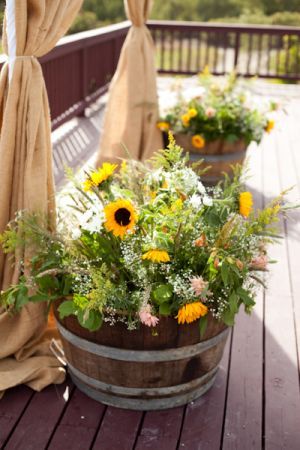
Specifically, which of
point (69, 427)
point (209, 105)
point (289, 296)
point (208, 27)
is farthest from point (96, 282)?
point (208, 27)

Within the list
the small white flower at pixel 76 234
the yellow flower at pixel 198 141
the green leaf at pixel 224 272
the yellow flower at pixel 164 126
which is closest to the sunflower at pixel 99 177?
the small white flower at pixel 76 234

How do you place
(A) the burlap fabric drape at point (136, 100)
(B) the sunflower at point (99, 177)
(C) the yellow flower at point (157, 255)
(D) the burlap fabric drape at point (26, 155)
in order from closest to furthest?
(C) the yellow flower at point (157, 255), (B) the sunflower at point (99, 177), (D) the burlap fabric drape at point (26, 155), (A) the burlap fabric drape at point (136, 100)

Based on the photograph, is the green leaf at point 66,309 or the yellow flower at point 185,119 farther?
the yellow flower at point 185,119

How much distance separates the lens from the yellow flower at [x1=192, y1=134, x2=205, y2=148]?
4.01 metres

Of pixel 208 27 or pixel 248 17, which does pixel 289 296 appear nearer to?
pixel 208 27

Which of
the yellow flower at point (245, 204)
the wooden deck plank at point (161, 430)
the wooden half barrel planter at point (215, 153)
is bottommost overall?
the wooden deck plank at point (161, 430)

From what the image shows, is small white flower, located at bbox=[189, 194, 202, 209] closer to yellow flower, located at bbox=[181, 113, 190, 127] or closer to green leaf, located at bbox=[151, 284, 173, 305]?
green leaf, located at bbox=[151, 284, 173, 305]

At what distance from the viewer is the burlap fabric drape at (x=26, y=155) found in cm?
226

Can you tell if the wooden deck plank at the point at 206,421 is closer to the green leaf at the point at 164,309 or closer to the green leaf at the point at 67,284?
the green leaf at the point at 164,309

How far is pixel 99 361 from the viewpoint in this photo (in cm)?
210

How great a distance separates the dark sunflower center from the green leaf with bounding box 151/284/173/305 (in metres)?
0.24

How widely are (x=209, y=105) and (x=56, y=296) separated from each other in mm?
2450

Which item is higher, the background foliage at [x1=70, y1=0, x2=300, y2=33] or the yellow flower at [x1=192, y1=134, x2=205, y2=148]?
the yellow flower at [x1=192, y1=134, x2=205, y2=148]

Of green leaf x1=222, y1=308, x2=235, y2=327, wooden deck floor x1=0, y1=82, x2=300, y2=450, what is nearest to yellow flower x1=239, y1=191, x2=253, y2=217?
green leaf x1=222, y1=308, x2=235, y2=327
